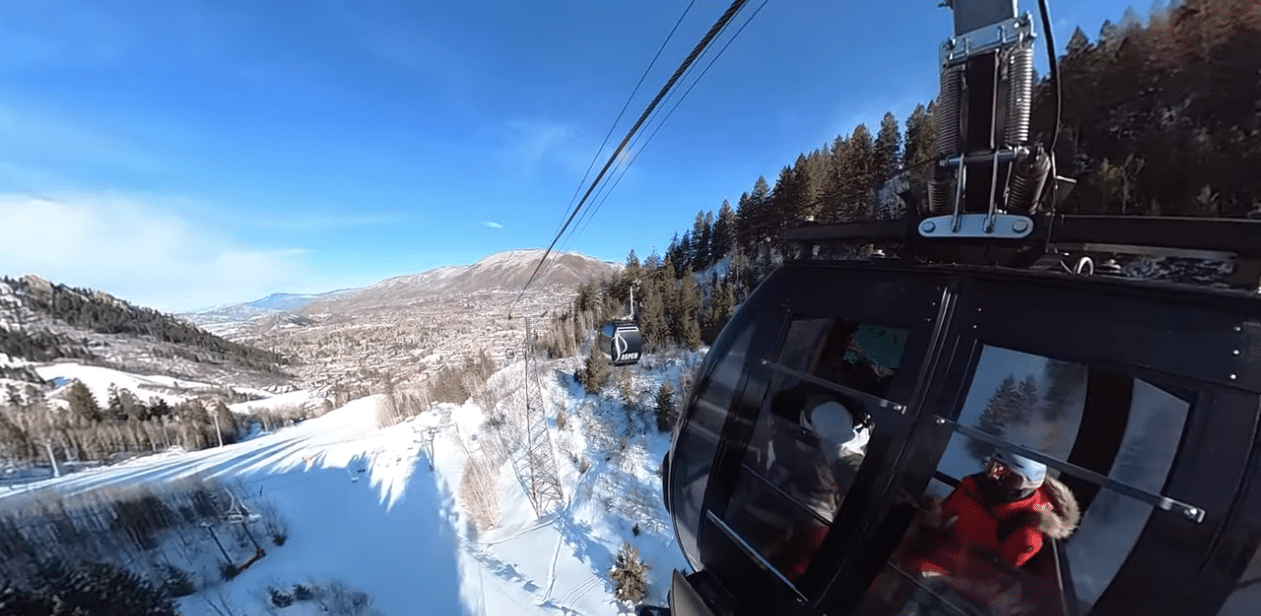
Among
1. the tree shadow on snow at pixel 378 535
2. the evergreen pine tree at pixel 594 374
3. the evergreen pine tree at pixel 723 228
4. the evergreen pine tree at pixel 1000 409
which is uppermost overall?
the evergreen pine tree at pixel 723 228

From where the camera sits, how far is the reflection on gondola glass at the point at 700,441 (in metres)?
1.87

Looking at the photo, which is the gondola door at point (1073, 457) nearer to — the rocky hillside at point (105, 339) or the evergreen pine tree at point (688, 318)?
the evergreen pine tree at point (688, 318)

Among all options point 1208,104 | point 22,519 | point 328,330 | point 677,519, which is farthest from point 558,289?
point 328,330

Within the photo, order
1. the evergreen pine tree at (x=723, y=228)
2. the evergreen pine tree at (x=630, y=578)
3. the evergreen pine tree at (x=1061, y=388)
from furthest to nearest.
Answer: the evergreen pine tree at (x=723, y=228), the evergreen pine tree at (x=630, y=578), the evergreen pine tree at (x=1061, y=388)

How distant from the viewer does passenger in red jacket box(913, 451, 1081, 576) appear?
118 cm

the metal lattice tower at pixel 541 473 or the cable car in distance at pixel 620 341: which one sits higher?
the cable car in distance at pixel 620 341

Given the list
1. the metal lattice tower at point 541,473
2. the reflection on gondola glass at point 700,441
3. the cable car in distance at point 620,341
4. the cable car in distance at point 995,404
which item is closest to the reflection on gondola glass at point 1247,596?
the cable car in distance at point 995,404

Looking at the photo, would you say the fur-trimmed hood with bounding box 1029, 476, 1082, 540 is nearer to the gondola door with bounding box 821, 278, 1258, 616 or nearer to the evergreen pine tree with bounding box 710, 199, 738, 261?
the gondola door with bounding box 821, 278, 1258, 616

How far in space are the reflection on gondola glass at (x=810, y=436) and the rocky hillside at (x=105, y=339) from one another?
92111 millimetres

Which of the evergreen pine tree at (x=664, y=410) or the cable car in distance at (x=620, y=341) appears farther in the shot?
the evergreen pine tree at (x=664, y=410)

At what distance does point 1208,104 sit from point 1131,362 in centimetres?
2499

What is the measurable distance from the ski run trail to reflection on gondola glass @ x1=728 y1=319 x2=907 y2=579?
45.8 ft

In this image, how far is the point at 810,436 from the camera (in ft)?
5.41

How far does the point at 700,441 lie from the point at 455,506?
931 inches
